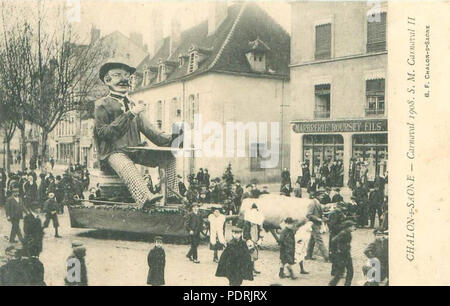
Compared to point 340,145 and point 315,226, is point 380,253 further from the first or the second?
point 340,145

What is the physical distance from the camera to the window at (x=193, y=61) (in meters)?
6.30

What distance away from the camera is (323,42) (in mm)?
6191

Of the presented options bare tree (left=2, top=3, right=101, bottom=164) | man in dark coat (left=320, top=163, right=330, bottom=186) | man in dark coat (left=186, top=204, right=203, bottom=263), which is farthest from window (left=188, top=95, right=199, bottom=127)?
man in dark coat (left=320, top=163, right=330, bottom=186)

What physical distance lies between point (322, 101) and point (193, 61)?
2.21 metres

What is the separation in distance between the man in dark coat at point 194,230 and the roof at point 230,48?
7.36 feet

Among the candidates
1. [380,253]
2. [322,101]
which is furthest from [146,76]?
[380,253]

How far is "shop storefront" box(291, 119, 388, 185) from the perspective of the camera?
5711 mm

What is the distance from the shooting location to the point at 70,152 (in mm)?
6059

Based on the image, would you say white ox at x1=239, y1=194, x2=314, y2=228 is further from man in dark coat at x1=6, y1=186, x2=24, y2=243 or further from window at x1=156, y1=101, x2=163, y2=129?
man in dark coat at x1=6, y1=186, x2=24, y2=243

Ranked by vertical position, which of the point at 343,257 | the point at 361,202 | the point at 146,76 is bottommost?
the point at 343,257

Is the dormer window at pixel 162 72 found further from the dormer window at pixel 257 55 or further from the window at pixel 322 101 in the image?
the window at pixel 322 101

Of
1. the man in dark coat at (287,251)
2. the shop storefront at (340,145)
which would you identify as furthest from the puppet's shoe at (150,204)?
the shop storefront at (340,145)

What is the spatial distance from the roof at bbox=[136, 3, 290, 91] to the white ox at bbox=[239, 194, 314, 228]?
207 centimetres
